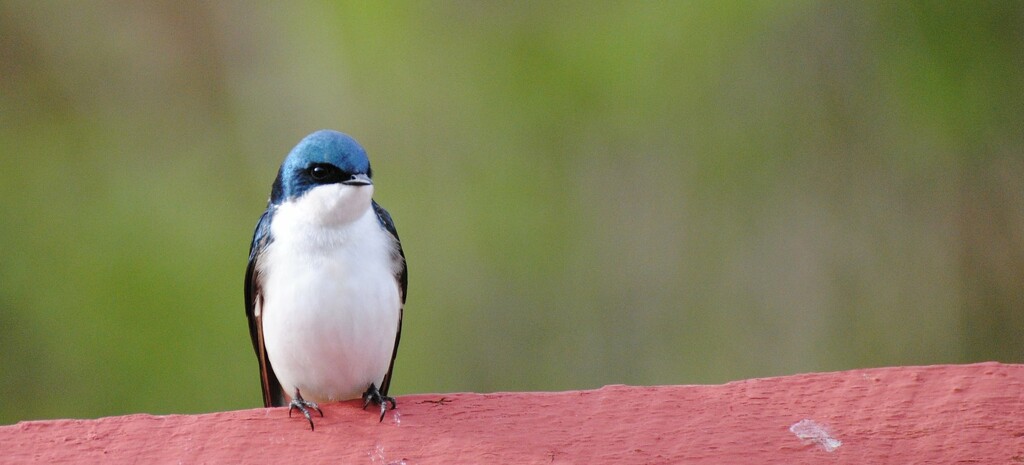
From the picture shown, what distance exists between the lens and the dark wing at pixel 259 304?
253cm

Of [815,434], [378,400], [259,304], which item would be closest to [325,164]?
[259,304]

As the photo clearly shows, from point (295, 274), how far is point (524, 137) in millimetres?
3093

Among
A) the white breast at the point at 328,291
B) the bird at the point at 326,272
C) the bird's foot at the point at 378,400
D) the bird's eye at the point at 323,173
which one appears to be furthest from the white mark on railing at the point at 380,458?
the bird's eye at the point at 323,173

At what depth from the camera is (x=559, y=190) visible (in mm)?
5484

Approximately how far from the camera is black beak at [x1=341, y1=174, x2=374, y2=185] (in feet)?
7.67

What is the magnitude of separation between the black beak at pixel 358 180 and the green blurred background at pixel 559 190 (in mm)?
2870

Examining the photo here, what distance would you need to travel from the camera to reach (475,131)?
5395mm

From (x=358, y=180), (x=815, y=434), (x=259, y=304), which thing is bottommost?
(x=815, y=434)

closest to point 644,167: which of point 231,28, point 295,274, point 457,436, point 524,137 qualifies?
point 524,137

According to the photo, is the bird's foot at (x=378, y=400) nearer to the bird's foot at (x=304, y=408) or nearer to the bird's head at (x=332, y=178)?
the bird's foot at (x=304, y=408)

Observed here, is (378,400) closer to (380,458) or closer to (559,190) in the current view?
(380,458)

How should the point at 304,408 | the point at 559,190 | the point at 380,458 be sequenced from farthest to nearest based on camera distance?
the point at 559,190, the point at 304,408, the point at 380,458

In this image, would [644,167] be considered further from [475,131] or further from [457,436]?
[457,436]

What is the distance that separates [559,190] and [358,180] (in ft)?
10.5
